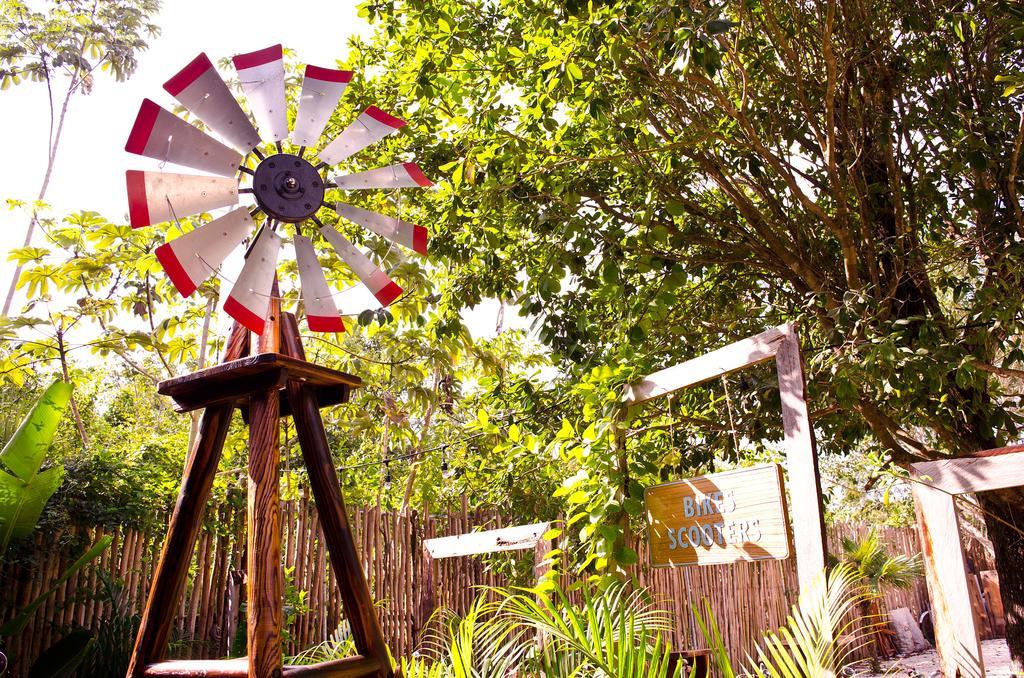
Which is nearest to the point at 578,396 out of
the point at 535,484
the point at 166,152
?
the point at 535,484

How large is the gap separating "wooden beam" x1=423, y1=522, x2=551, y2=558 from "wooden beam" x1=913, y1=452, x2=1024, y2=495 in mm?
1854

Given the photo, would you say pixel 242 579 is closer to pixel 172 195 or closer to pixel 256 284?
pixel 256 284

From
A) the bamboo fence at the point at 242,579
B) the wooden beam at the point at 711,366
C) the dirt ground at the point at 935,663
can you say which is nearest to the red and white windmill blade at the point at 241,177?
the wooden beam at the point at 711,366

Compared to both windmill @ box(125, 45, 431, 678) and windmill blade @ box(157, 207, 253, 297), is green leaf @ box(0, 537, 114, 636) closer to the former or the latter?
windmill @ box(125, 45, 431, 678)

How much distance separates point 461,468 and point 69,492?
436 cm

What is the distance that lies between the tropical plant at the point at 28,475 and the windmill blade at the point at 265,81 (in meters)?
2.65

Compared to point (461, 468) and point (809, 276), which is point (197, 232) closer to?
point (809, 276)

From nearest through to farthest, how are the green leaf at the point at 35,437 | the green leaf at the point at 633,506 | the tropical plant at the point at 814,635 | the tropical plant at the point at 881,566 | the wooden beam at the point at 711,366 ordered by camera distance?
1. the tropical plant at the point at 814,635
2. the wooden beam at the point at 711,366
3. the green leaf at the point at 633,506
4. the green leaf at the point at 35,437
5. the tropical plant at the point at 881,566

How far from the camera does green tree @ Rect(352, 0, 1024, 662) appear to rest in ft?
11.9

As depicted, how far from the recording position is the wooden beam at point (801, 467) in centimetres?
266

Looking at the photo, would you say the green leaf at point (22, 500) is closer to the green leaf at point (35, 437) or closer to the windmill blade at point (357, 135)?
the green leaf at point (35, 437)

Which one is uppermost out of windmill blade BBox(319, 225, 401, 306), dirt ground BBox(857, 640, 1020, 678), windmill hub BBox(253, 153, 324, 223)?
windmill hub BBox(253, 153, 324, 223)

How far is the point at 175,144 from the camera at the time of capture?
254 cm

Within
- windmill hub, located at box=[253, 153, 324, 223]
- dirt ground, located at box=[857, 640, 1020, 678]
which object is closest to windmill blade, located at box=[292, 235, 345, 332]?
windmill hub, located at box=[253, 153, 324, 223]
